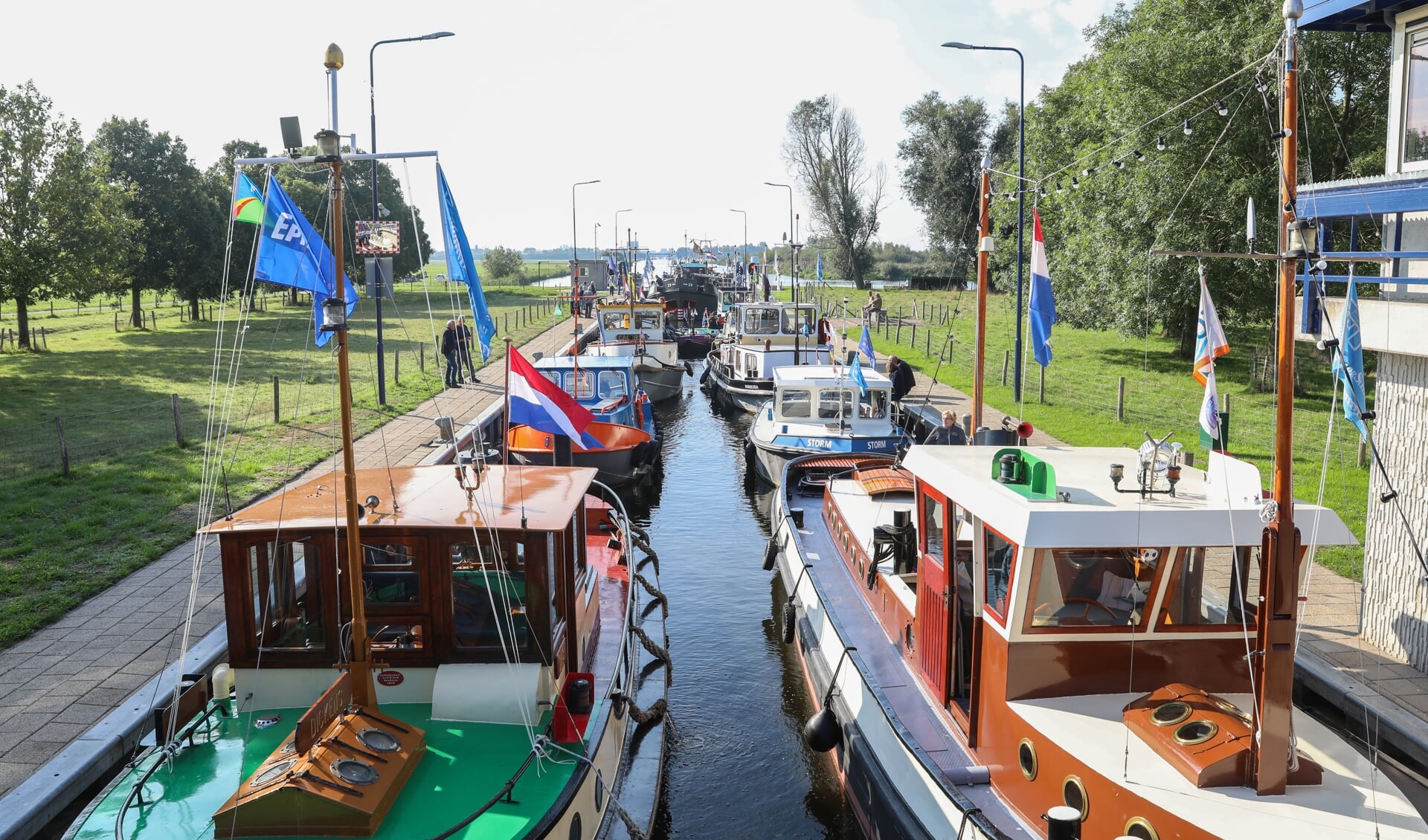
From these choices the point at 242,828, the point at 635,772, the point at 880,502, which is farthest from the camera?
the point at 880,502

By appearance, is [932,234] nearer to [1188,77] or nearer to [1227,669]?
[1188,77]

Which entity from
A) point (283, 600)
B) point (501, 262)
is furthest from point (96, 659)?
point (501, 262)

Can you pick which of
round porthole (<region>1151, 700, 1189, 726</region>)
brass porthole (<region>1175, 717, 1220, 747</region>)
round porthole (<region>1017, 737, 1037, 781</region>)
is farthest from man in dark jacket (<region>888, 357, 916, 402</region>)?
brass porthole (<region>1175, 717, 1220, 747</region>)

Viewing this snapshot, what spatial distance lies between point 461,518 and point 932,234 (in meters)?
64.7

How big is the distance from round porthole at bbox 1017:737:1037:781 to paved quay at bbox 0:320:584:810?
492 cm

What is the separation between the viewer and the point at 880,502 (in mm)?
14133

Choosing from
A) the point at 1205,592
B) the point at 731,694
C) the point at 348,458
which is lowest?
the point at 731,694

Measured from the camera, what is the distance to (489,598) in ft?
25.8

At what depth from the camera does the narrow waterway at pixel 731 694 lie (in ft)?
33.2

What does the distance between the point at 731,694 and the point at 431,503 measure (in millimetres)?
5729

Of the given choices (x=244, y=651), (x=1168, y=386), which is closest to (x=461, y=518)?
(x=244, y=651)

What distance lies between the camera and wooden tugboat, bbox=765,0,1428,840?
19.0 ft

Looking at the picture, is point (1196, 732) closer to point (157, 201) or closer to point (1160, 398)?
point (1160, 398)

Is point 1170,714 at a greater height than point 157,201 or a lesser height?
lesser
